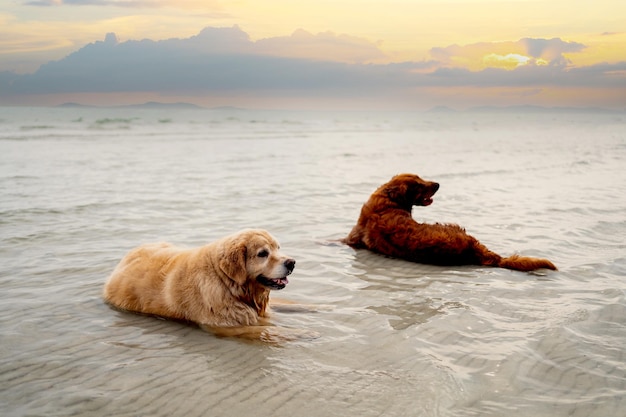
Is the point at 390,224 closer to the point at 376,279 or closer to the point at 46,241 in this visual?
the point at 376,279

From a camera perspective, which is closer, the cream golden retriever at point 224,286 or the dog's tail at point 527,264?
the cream golden retriever at point 224,286

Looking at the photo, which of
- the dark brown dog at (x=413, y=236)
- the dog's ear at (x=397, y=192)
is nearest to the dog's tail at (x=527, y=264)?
the dark brown dog at (x=413, y=236)

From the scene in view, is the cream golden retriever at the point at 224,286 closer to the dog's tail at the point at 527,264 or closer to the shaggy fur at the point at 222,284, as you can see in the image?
the shaggy fur at the point at 222,284

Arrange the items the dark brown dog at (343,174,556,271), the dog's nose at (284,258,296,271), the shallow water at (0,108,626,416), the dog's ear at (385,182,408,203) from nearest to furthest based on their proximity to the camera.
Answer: the shallow water at (0,108,626,416) < the dog's nose at (284,258,296,271) < the dark brown dog at (343,174,556,271) < the dog's ear at (385,182,408,203)

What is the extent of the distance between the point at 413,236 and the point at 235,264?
347 cm

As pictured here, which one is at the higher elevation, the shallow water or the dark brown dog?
the dark brown dog

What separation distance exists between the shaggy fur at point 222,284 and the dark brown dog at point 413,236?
3.01 meters

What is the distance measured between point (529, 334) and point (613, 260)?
3.63 m

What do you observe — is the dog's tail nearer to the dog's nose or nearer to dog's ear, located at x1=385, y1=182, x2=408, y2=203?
dog's ear, located at x1=385, y1=182, x2=408, y2=203

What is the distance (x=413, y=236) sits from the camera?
27.3 ft

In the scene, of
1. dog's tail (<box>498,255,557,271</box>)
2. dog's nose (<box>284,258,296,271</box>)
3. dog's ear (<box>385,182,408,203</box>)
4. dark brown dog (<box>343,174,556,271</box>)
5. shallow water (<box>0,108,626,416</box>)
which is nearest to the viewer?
shallow water (<box>0,108,626,416</box>)

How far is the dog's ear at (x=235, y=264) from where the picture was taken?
569 centimetres

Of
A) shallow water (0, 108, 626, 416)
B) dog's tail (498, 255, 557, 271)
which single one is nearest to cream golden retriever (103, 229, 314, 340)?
shallow water (0, 108, 626, 416)

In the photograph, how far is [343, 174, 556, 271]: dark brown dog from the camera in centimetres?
802
